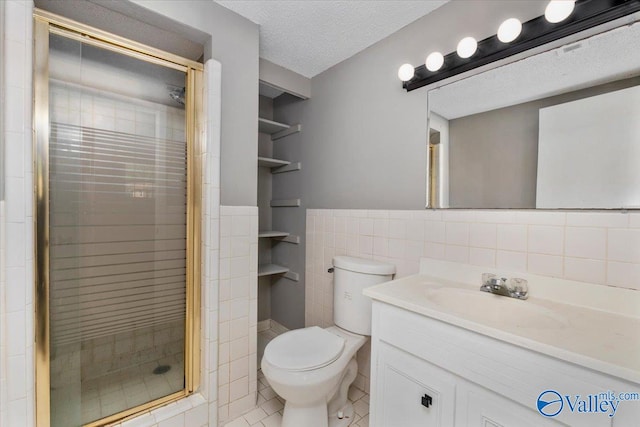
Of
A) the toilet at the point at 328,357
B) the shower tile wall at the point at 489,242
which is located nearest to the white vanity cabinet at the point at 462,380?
the toilet at the point at 328,357

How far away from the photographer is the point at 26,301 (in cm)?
99

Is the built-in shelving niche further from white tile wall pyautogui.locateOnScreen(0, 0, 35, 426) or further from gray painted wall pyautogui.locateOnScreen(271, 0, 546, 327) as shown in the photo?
white tile wall pyautogui.locateOnScreen(0, 0, 35, 426)

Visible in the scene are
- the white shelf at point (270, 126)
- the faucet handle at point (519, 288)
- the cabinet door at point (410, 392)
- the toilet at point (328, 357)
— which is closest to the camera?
the cabinet door at point (410, 392)

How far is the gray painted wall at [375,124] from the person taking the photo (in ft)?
4.36

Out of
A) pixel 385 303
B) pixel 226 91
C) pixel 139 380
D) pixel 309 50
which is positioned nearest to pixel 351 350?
pixel 385 303

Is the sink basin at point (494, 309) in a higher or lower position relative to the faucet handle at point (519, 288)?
lower

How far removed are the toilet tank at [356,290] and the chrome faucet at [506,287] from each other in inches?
19.3

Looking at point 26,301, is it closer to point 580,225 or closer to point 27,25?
point 27,25

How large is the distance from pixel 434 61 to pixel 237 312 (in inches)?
67.0

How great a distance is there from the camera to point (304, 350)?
1.35 meters

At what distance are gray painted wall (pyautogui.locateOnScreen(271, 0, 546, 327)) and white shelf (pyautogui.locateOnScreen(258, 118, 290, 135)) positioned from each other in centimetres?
20

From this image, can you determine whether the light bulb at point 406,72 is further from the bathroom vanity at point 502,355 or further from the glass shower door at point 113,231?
the glass shower door at point 113,231

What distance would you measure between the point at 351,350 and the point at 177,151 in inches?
55.5

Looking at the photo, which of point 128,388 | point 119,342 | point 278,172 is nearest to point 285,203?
point 278,172
